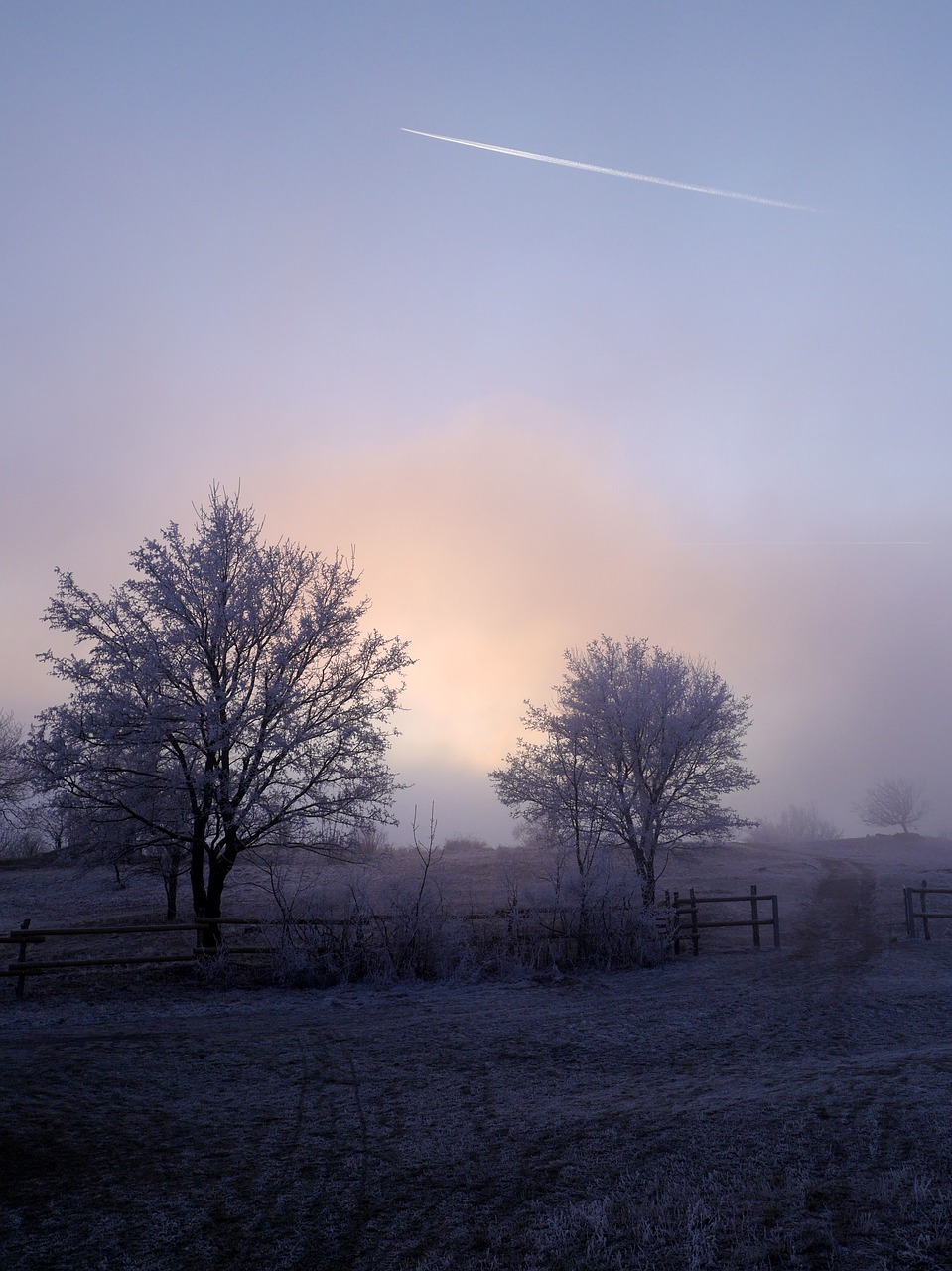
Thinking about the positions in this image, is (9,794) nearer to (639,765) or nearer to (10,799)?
(10,799)

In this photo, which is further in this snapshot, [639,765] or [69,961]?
[639,765]

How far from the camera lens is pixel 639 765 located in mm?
28859

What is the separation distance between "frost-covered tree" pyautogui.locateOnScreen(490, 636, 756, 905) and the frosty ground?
12.0 meters

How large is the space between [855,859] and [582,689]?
3167cm

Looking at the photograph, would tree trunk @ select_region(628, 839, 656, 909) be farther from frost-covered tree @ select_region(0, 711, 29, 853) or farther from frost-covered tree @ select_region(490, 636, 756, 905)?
frost-covered tree @ select_region(0, 711, 29, 853)

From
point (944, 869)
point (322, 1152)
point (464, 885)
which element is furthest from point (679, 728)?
point (944, 869)

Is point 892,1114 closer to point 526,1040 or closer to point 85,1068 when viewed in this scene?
point 526,1040

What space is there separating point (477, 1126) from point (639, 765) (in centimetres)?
2153

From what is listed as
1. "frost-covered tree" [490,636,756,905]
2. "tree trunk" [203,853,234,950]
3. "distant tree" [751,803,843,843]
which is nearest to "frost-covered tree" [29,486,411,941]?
"tree trunk" [203,853,234,950]

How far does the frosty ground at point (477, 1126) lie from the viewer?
5.58m

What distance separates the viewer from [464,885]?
33.6 metres

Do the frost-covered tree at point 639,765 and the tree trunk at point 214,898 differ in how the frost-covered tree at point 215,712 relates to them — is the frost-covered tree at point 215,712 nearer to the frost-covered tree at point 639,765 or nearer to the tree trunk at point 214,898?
the tree trunk at point 214,898

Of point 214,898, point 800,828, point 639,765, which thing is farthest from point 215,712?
point 800,828

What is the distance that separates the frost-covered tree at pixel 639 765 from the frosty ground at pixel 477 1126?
1203 cm
